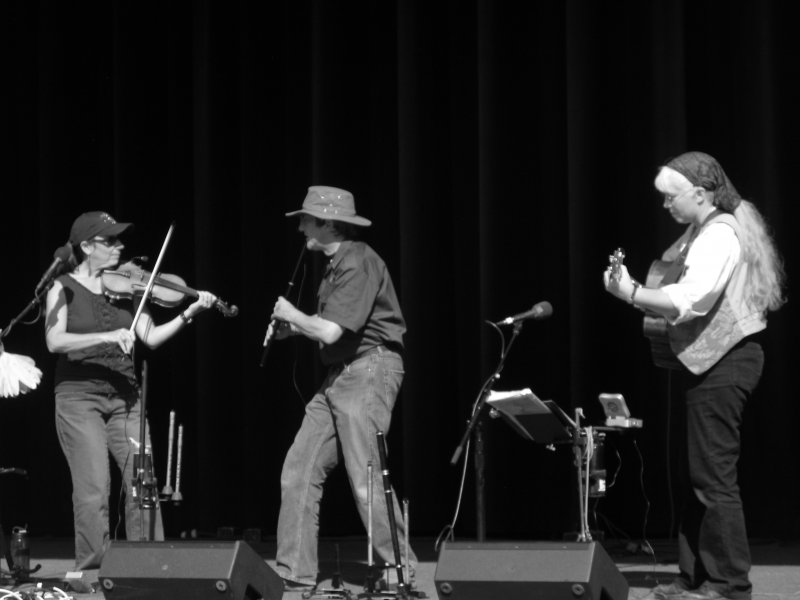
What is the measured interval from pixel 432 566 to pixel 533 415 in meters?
0.86

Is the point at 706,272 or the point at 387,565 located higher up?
the point at 706,272

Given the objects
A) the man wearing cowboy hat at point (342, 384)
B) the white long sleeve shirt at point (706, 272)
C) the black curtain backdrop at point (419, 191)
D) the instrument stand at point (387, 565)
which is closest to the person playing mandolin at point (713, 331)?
the white long sleeve shirt at point (706, 272)

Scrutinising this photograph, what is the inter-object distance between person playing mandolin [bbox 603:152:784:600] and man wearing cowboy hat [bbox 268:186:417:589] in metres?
1.08

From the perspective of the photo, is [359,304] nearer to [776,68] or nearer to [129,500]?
[129,500]

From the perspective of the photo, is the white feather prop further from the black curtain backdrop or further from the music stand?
the music stand

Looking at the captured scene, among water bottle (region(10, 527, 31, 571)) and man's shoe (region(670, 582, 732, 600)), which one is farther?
water bottle (region(10, 527, 31, 571))

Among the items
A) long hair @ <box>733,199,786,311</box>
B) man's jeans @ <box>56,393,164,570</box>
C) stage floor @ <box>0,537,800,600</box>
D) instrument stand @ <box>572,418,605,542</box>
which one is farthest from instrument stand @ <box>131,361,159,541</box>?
long hair @ <box>733,199,786,311</box>

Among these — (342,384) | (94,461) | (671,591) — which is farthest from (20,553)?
(671,591)

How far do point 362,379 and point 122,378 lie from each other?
44.6 inches

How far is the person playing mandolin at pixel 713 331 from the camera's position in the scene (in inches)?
171

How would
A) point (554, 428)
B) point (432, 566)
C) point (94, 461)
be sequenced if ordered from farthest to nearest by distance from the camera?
point (432, 566), point (554, 428), point (94, 461)

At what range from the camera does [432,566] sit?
575 centimetres

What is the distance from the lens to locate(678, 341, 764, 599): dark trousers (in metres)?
4.38

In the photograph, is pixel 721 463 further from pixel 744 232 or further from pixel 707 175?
pixel 707 175
